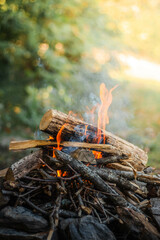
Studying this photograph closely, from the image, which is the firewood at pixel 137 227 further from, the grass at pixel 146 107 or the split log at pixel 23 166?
the grass at pixel 146 107

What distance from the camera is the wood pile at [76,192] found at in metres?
1.45

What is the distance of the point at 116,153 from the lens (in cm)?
210

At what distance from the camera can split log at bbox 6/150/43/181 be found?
179cm

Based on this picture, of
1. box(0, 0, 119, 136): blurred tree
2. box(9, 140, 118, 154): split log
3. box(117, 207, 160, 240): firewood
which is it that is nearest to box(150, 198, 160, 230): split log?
box(117, 207, 160, 240): firewood

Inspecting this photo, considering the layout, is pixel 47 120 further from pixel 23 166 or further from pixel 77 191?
pixel 77 191

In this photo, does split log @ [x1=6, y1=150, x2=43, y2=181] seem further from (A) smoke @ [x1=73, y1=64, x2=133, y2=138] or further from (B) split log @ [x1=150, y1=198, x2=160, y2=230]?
(A) smoke @ [x1=73, y1=64, x2=133, y2=138]

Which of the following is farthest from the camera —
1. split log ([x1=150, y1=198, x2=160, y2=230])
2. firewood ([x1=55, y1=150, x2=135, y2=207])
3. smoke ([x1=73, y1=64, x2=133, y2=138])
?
smoke ([x1=73, y1=64, x2=133, y2=138])

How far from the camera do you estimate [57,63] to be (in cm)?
500

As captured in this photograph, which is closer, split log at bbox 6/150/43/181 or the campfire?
the campfire

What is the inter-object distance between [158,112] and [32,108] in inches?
188

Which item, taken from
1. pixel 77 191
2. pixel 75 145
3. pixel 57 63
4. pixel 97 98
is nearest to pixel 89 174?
pixel 77 191

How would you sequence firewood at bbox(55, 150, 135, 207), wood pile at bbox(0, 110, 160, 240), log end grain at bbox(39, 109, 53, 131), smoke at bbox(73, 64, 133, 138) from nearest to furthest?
1. wood pile at bbox(0, 110, 160, 240)
2. firewood at bbox(55, 150, 135, 207)
3. log end grain at bbox(39, 109, 53, 131)
4. smoke at bbox(73, 64, 133, 138)

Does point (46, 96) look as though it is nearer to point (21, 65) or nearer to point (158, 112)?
point (21, 65)

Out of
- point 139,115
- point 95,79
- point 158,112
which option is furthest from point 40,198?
point 158,112
